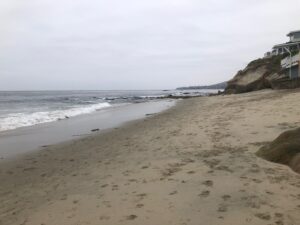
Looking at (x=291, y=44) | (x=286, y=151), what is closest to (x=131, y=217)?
(x=286, y=151)

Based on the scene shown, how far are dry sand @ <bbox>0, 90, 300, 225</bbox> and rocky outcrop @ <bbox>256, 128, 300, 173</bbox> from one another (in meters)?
0.20

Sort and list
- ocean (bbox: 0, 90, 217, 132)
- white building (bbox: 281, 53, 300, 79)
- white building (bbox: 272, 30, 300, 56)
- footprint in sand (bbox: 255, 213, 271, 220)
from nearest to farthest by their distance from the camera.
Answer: footprint in sand (bbox: 255, 213, 271, 220) < ocean (bbox: 0, 90, 217, 132) < white building (bbox: 281, 53, 300, 79) < white building (bbox: 272, 30, 300, 56)

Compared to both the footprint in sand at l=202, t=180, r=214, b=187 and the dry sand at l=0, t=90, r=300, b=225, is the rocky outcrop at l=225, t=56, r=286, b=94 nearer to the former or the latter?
the dry sand at l=0, t=90, r=300, b=225

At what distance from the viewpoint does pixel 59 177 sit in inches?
300

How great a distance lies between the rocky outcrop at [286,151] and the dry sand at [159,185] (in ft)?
0.66

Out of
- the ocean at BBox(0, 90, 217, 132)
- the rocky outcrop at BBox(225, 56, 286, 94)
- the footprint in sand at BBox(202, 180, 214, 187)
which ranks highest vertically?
the rocky outcrop at BBox(225, 56, 286, 94)

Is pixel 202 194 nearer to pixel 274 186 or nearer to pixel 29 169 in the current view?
pixel 274 186

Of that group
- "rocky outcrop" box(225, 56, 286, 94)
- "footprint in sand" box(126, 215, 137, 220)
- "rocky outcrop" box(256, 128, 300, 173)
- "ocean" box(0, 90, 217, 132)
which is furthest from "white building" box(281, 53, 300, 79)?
"footprint in sand" box(126, 215, 137, 220)

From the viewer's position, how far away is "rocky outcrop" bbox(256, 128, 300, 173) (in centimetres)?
645

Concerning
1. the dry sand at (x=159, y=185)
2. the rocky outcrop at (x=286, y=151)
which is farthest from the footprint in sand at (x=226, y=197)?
the rocky outcrop at (x=286, y=151)

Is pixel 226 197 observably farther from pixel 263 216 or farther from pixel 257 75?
pixel 257 75

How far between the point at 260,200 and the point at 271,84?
34.7 m

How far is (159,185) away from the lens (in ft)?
20.2

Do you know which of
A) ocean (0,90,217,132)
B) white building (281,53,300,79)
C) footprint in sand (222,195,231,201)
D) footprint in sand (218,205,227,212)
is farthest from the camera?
white building (281,53,300,79)
